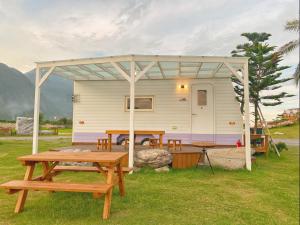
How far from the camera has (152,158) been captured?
716cm

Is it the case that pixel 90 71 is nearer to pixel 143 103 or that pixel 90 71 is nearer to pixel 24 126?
pixel 143 103

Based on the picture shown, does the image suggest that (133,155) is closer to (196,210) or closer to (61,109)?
(196,210)

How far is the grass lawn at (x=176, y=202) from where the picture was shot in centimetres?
378

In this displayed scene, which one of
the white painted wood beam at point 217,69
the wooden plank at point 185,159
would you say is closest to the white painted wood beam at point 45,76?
the wooden plank at point 185,159

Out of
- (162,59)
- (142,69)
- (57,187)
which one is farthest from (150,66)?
(57,187)

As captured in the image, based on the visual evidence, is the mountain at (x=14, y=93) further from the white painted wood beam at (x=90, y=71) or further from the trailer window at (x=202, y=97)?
the trailer window at (x=202, y=97)

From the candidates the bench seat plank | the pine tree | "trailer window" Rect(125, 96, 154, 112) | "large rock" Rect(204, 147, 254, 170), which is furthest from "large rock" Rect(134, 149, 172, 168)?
the pine tree

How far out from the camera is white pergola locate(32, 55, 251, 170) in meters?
7.22

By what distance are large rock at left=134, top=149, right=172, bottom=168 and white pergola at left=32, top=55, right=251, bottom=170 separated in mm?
333

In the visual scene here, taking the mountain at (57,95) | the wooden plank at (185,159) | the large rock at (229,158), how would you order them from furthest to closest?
the mountain at (57,95), the wooden plank at (185,159), the large rock at (229,158)

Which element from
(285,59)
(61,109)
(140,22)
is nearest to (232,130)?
(285,59)

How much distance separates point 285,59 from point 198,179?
925 centimetres

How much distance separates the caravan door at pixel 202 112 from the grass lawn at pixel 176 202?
292cm

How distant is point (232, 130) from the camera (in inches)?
380
